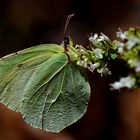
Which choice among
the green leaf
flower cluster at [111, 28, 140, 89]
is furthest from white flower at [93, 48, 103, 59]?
the green leaf

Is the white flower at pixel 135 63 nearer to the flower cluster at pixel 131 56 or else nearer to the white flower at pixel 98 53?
the flower cluster at pixel 131 56

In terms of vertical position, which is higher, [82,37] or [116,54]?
[82,37]

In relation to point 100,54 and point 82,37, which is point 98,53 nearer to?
point 100,54

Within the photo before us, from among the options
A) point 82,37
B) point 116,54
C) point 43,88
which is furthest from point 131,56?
point 82,37

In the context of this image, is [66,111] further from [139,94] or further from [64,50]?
[139,94]

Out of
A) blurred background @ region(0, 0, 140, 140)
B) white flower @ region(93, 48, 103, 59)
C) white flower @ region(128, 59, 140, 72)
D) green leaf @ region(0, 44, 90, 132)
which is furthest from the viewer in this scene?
blurred background @ region(0, 0, 140, 140)

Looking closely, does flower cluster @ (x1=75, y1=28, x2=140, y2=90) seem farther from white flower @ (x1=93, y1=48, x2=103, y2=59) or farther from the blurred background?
the blurred background

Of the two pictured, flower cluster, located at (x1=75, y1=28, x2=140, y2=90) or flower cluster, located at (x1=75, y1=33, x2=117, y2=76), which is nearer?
flower cluster, located at (x1=75, y1=28, x2=140, y2=90)
